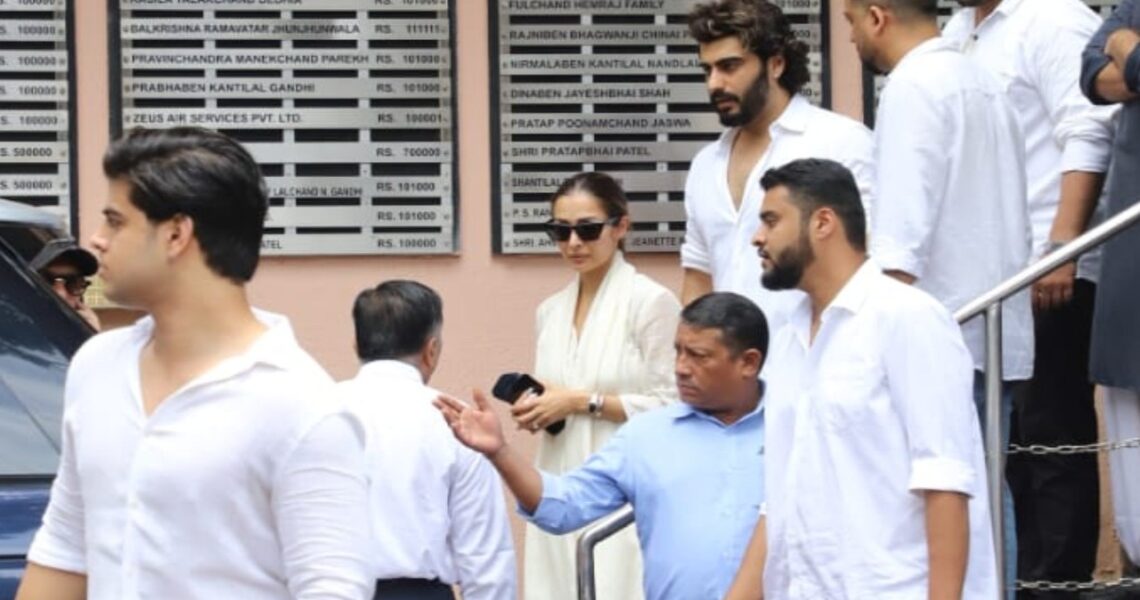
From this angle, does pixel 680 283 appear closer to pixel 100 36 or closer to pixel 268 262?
pixel 268 262

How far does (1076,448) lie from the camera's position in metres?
6.07

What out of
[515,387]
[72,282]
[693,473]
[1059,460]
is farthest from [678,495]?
[72,282]

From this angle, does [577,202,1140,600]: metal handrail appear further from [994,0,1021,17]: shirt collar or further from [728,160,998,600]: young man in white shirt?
[994,0,1021,17]: shirt collar

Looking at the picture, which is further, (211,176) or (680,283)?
(680,283)

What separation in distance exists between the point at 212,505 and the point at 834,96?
Answer: 5243mm

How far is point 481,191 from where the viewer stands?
847 centimetres

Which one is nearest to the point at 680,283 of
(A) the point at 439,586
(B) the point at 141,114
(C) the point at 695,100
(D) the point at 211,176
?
(C) the point at 695,100

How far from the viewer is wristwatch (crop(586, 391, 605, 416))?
711 cm

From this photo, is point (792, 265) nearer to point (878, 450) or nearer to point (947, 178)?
point (878, 450)

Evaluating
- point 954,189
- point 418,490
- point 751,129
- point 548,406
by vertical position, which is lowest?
point 418,490

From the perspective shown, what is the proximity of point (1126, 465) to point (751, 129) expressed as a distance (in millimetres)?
1349

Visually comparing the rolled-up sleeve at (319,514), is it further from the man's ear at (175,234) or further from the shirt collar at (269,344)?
the man's ear at (175,234)

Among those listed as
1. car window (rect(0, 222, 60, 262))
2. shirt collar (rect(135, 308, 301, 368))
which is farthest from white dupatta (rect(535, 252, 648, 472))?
shirt collar (rect(135, 308, 301, 368))

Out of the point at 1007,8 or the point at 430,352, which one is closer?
the point at 430,352
